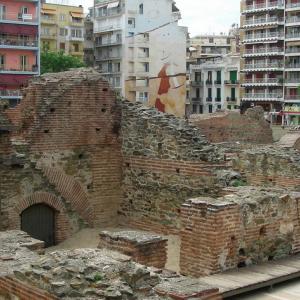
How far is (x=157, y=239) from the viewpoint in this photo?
9.16m

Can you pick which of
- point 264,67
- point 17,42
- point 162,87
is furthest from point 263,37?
point 17,42

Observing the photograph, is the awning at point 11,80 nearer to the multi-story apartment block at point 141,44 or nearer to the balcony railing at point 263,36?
the multi-story apartment block at point 141,44

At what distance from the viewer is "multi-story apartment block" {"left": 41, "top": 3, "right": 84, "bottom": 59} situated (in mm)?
65750

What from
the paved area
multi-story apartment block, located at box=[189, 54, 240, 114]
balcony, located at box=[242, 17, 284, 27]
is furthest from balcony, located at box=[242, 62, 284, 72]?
the paved area

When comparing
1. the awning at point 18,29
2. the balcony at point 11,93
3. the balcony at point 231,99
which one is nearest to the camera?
the balcony at point 11,93

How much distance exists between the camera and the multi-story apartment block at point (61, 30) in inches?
2589

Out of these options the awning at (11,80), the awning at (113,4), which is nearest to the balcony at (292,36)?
the awning at (113,4)

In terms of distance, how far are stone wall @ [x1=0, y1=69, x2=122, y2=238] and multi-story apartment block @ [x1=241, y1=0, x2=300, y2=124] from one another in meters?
44.6

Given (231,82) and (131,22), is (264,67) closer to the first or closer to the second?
(231,82)

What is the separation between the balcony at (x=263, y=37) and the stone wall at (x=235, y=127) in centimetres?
3668

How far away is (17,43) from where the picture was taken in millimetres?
48562

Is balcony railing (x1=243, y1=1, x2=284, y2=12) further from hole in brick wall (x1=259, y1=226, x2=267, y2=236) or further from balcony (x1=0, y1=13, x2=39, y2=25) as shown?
hole in brick wall (x1=259, y1=226, x2=267, y2=236)

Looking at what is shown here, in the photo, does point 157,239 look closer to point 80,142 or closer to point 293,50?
point 80,142

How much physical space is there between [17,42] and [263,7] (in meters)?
25.7
